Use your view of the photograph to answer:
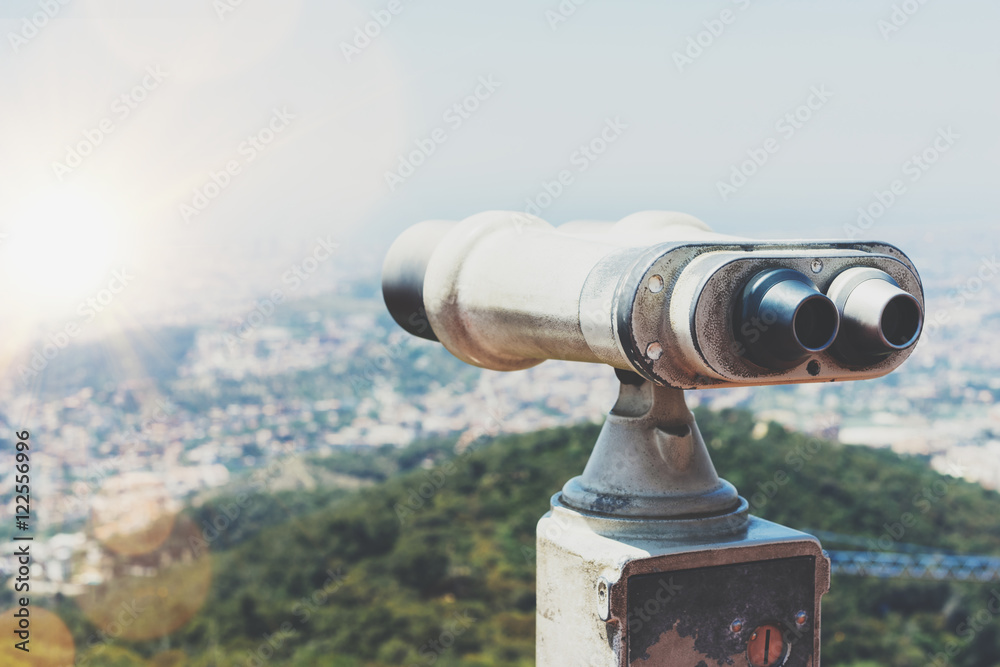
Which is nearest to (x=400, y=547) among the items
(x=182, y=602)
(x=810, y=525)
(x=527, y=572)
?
(x=527, y=572)

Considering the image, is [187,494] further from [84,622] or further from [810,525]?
[810,525]

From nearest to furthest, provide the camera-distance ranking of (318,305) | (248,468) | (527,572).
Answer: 1. (527,572)
2. (248,468)
3. (318,305)

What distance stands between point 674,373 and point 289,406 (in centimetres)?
2637

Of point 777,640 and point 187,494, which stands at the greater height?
point 777,640

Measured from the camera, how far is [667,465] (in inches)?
91.0

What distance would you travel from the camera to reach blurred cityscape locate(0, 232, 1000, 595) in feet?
72.5

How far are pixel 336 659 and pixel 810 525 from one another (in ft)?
32.9

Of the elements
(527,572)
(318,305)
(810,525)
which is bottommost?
(527,572)

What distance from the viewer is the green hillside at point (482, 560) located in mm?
18578

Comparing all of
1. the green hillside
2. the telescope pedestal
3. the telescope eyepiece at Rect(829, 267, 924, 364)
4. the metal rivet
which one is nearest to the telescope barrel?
the telescope eyepiece at Rect(829, 267, 924, 364)

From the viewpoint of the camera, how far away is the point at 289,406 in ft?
90.5

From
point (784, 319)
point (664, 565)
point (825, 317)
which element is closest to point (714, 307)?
point (784, 319)

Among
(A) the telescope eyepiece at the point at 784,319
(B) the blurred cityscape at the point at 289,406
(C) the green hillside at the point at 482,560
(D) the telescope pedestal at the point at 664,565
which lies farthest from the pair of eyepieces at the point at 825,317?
(B) the blurred cityscape at the point at 289,406

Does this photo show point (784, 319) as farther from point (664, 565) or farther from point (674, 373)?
point (664, 565)
